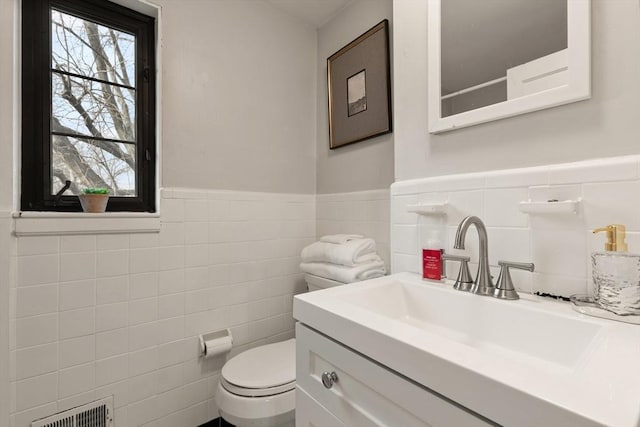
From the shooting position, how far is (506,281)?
0.78 meters

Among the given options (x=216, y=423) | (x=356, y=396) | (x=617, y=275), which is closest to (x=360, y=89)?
(x=617, y=275)

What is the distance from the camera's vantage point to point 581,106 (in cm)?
75

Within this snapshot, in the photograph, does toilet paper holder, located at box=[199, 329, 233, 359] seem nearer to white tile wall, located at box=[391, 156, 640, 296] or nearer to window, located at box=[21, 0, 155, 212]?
window, located at box=[21, 0, 155, 212]

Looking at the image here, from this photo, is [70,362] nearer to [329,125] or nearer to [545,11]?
[329,125]

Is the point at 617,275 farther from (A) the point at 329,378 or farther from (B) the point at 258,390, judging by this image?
(B) the point at 258,390

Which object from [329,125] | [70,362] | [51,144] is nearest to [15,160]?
[51,144]

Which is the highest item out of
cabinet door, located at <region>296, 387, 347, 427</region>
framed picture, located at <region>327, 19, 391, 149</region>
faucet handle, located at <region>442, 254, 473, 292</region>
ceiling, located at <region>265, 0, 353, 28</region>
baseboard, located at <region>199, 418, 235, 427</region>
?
ceiling, located at <region>265, 0, 353, 28</region>

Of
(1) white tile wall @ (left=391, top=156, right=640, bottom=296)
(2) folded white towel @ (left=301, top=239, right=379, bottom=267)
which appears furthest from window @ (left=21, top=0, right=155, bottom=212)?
(1) white tile wall @ (left=391, top=156, right=640, bottom=296)

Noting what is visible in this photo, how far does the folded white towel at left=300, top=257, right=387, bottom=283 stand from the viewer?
1.26 meters

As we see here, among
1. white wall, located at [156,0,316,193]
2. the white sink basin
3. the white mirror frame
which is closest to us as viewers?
the white sink basin

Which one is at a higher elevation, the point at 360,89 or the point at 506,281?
the point at 360,89

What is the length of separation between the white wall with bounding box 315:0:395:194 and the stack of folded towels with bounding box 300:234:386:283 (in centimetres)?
32

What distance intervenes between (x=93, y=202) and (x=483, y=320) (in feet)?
4.57

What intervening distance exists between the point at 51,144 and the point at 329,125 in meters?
1.27
